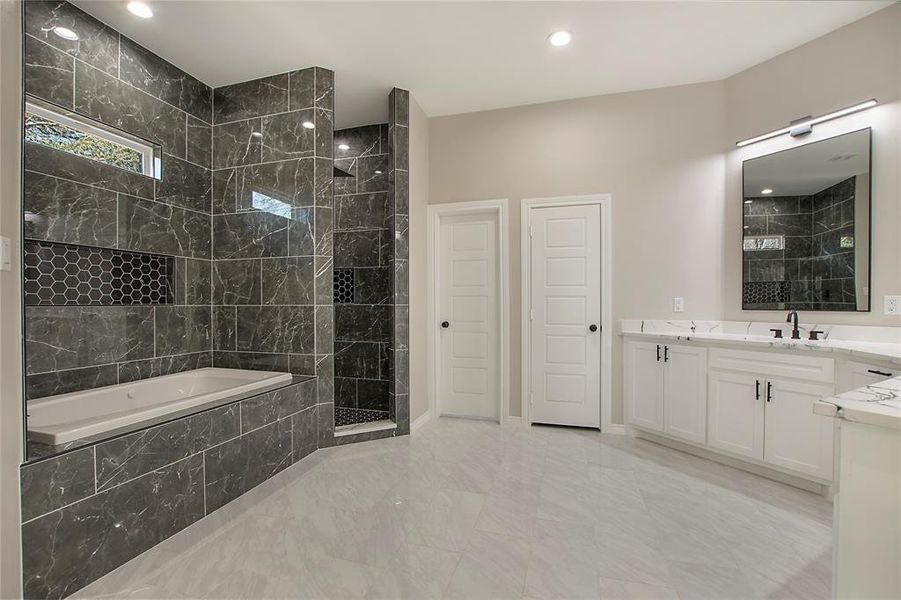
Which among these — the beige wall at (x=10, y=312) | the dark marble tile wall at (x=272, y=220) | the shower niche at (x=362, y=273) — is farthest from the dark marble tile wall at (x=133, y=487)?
the shower niche at (x=362, y=273)

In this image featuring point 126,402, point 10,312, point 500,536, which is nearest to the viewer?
point 10,312

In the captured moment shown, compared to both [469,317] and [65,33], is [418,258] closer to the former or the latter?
[469,317]

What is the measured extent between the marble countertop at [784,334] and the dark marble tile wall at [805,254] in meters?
0.16

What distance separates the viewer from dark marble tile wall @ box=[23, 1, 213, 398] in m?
2.20

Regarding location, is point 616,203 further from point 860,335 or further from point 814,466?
point 814,466

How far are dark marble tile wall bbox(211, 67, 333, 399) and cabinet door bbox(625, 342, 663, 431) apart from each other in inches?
103

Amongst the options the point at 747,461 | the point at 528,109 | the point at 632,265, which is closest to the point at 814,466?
the point at 747,461

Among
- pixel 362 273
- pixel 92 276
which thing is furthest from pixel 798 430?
pixel 92 276

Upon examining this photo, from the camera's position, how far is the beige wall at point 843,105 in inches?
93.7

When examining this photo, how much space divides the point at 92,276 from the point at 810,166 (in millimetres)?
5074

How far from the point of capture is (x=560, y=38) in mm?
2625

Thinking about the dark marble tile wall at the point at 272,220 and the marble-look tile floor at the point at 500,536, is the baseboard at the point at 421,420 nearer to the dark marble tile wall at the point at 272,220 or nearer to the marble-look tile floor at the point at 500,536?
the marble-look tile floor at the point at 500,536

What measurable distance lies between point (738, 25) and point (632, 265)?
1.77 metres

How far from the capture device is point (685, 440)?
2.91m
